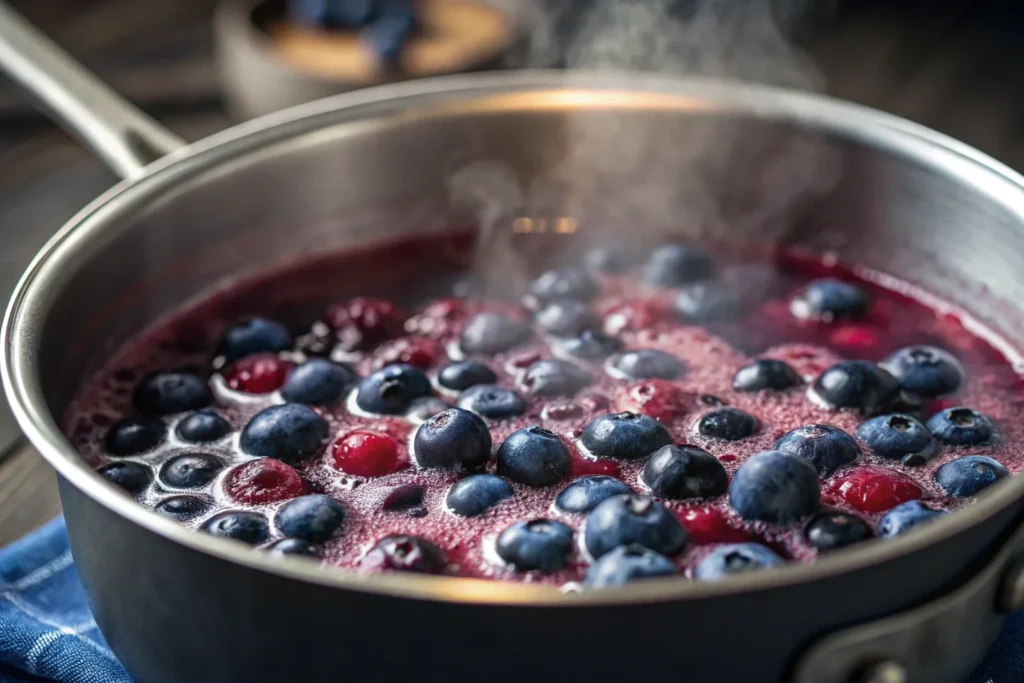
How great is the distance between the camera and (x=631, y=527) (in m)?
1.03

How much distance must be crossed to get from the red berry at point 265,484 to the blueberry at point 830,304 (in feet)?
2.48

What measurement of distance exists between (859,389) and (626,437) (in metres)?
0.30

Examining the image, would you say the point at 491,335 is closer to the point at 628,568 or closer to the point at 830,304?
the point at 830,304

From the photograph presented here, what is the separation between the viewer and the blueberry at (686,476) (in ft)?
3.78

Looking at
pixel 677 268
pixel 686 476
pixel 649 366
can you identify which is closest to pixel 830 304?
pixel 677 268

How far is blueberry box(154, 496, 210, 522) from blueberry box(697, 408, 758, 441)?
1.75 feet

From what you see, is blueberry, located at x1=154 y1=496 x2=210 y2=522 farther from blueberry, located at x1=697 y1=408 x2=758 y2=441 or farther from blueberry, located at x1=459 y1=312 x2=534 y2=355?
blueberry, located at x1=697 y1=408 x2=758 y2=441

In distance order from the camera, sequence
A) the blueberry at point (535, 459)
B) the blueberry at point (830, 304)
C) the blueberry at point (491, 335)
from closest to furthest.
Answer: the blueberry at point (535, 459)
the blueberry at point (491, 335)
the blueberry at point (830, 304)

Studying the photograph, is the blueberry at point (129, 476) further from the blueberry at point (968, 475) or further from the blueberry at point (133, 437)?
the blueberry at point (968, 475)

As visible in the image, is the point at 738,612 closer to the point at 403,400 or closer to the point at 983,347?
the point at 403,400

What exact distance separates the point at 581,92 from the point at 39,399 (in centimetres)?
100

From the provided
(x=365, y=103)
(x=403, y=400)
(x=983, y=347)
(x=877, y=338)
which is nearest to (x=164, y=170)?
(x=365, y=103)

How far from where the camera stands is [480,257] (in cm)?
180

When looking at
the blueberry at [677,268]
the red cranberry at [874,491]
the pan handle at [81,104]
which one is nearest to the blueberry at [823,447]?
the red cranberry at [874,491]
